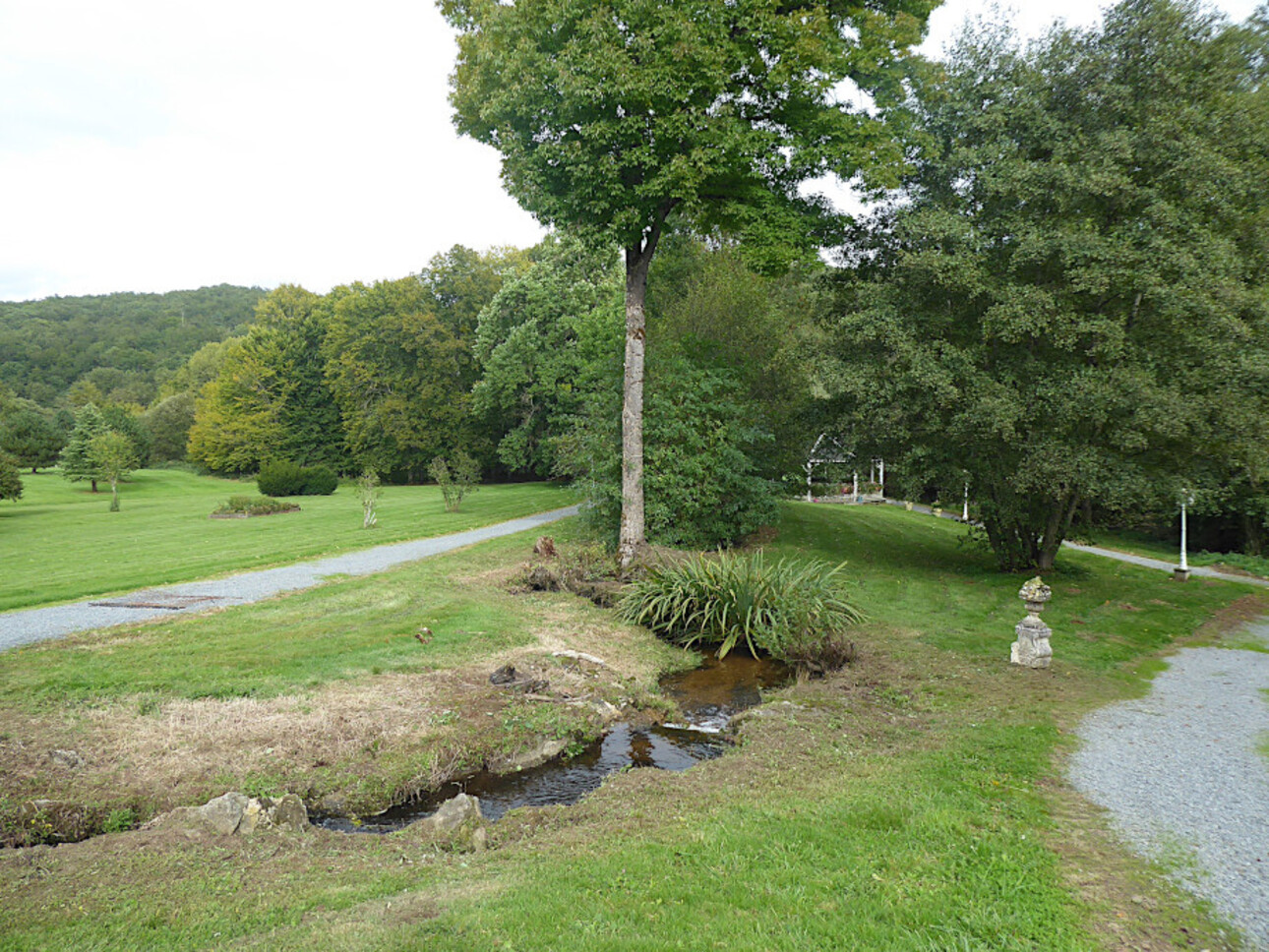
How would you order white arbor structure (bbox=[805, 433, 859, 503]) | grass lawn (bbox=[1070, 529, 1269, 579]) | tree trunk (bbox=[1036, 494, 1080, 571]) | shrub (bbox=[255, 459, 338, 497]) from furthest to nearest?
shrub (bbox=[255, 459, 338, 497])
grass lawn (bbox=[1070, 529, 1269, 579])
white arbor structure (bbox=[805, 433, 859, 503])
tree trunk (bbox=[1036, 494, 1080, 571])

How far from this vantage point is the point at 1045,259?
13078mm

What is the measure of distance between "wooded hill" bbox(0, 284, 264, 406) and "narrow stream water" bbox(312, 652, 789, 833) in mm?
67755

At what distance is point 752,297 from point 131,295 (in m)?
99.8

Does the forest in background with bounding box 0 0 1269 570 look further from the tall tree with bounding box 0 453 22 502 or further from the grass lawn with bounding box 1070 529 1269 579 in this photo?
the tall tree with bounding box 0 453 22 502

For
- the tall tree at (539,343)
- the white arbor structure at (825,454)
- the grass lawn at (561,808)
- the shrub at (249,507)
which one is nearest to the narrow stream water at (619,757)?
the grass lawn at (561,808)

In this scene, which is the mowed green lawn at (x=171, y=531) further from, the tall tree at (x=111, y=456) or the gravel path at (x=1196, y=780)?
the gravel path at (x=1196, y=780)

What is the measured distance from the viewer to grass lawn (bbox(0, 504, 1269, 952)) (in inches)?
144

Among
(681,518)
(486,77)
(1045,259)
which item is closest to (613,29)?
(486,77)

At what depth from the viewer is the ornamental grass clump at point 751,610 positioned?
10.1 meters

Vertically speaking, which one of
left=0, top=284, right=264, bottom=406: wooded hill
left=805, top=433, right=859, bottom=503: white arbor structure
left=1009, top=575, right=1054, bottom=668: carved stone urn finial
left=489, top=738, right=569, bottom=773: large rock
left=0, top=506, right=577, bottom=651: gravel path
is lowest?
left=489, top=738, right=569, bottom=773: large rock

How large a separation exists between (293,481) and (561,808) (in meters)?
33.6

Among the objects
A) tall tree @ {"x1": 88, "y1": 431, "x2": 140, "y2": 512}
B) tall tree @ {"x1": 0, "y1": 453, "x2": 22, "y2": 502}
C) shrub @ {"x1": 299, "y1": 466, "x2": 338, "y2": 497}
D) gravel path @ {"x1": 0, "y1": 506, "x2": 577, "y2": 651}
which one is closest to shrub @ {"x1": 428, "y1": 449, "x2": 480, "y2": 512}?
gravel path @ {"x1": 0, "y1": 506, "x2": 577, "y2": 651}

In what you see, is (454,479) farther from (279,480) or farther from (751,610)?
(751,610)

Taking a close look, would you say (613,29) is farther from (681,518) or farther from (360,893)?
(360,893)
